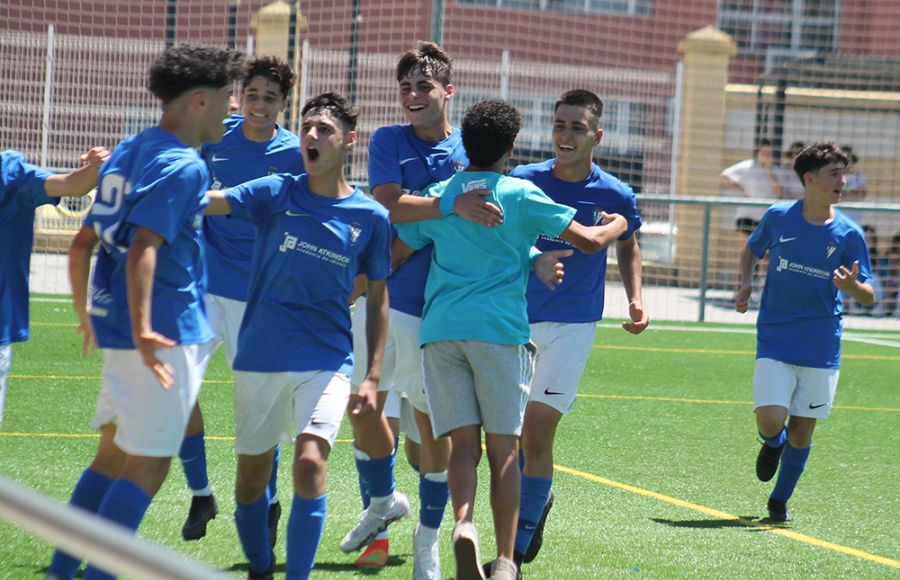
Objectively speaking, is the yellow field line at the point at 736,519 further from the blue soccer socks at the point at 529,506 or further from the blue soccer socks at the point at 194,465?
the blue soccer socks at the point at 194,465

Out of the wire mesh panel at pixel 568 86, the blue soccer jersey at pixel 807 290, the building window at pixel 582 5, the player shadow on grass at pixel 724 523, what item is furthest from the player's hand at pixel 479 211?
the building window at pixel 582 5

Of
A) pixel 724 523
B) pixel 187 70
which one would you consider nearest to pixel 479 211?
pixel 187 70

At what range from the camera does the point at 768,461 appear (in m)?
7.26

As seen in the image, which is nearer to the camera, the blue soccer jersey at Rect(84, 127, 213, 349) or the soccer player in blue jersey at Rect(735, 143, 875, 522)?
the blue soccer jersey at Rect(84, 127, 213, 349)

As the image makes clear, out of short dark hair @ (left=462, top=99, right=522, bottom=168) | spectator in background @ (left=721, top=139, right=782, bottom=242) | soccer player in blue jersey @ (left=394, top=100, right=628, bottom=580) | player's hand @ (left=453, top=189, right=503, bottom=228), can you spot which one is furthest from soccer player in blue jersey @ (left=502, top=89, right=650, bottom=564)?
spectator in background @ (left=721, top=139, right=782, bottom=242)

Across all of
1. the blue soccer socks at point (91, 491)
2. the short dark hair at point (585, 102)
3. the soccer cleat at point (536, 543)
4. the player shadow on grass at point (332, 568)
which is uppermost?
the short dark hair at point (585, 102)

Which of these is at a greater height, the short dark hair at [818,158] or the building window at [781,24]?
the building window at [781,24]

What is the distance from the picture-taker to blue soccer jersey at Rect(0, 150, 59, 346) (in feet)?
16.3

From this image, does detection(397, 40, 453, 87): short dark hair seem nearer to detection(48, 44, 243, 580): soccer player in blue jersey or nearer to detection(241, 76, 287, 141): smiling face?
detection(241, 76, 287, 141): smiling face

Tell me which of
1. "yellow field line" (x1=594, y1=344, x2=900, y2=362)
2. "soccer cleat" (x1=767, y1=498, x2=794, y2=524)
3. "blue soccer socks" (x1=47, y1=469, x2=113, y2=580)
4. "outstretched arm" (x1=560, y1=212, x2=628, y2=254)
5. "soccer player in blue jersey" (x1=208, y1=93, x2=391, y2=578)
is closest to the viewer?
"blue soccer socks" (x1=47, y1=469, x2=113, y2=580)

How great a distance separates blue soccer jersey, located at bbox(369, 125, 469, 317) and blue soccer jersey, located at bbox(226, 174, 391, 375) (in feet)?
2.79

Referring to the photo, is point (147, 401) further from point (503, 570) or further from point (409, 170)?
point (409, 170)

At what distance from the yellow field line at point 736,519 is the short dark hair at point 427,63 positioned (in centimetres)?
274

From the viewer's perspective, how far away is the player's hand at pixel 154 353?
4013 millimetres
